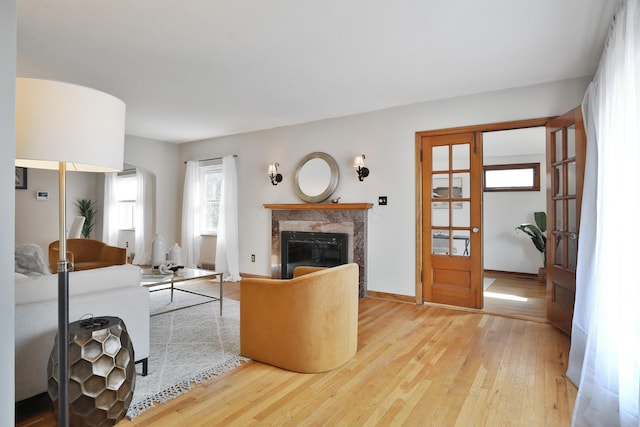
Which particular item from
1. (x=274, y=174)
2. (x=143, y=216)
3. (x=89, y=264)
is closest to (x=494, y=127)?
(x=274, y=174)

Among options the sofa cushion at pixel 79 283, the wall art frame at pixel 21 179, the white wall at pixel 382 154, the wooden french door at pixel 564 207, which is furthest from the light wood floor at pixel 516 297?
the wall art frame at pixel 21 179

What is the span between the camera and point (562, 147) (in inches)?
132

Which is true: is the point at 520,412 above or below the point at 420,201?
below

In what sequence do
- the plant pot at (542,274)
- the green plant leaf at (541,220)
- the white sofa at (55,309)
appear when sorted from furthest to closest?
the green plant leaf at (541,220) → the plant pot at (542,274) → the white sofa at (55,309)

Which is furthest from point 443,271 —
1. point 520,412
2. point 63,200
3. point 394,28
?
point 63,200

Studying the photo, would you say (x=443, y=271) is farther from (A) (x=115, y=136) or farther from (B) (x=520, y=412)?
(A) (x=115, y=136)

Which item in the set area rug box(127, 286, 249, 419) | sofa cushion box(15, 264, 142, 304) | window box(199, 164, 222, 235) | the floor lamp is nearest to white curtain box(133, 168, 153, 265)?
window box(199, 164, 222, 235)

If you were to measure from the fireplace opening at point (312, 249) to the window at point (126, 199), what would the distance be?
13.2 feet

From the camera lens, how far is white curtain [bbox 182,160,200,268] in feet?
20.8

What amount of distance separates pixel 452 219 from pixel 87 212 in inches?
292

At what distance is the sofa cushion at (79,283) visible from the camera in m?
1.86

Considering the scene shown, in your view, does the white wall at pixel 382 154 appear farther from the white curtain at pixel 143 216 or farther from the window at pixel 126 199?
the window at pixel 126 199

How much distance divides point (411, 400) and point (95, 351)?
1.73m

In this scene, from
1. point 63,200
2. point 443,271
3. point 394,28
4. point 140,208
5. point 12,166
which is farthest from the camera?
point 140,208
